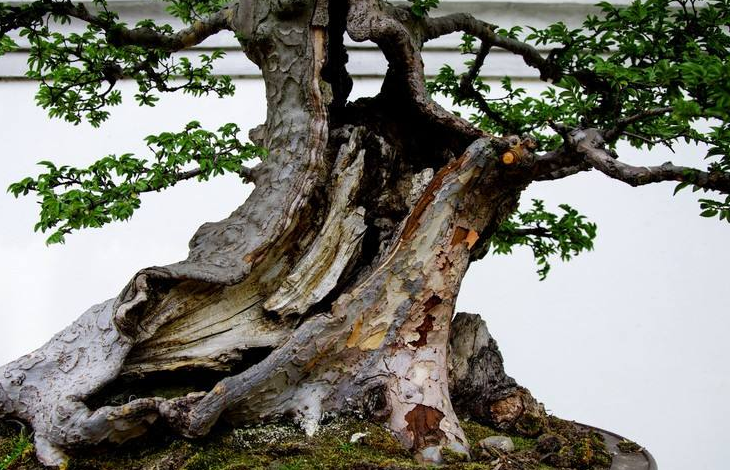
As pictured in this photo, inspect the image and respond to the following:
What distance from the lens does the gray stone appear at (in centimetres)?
190

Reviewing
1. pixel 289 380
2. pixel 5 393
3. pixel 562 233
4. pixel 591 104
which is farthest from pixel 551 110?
pixel 5 393

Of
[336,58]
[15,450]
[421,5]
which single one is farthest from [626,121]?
[15,450]

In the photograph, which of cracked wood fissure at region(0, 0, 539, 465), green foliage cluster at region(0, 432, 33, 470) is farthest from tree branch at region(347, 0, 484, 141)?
green foliage cluster at region(0, 432, 33, 470)

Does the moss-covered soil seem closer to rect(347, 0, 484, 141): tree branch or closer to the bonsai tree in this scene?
the bonsai tree

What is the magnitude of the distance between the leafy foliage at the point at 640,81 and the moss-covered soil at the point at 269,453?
2.45 ft

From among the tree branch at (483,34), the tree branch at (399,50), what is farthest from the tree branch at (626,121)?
the tree branch at (483,34)

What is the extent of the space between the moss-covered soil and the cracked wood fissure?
4cm

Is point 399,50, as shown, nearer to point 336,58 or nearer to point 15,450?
point 336,58

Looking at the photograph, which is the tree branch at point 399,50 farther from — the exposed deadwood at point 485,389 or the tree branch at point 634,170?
the exposed deadwood at point 485,389

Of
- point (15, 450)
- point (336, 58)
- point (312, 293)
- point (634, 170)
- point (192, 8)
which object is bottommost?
point (15, 450)

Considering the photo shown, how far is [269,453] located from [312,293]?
44cm

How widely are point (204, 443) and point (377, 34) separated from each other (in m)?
1.12

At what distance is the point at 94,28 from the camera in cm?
230

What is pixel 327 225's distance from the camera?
6.87ft
